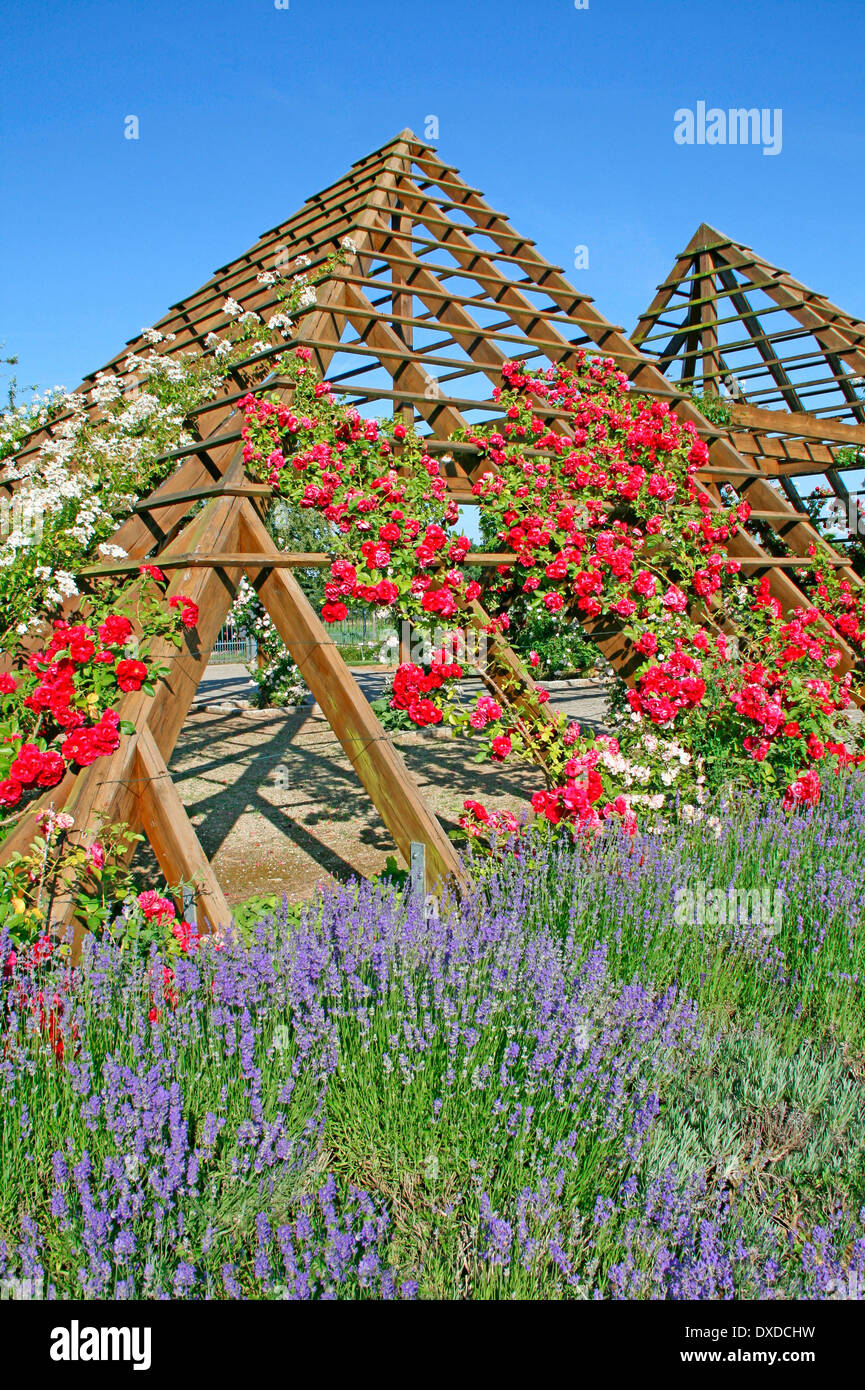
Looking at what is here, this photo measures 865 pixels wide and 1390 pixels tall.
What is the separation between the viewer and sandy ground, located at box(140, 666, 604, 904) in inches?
198

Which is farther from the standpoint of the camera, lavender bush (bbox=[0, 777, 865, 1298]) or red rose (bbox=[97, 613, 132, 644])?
red rose (bbox=[97, 613, 132, 644])

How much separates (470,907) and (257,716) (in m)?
7.90

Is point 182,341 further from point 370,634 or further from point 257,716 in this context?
point 370,634

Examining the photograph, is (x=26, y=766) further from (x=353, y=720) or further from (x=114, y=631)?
(x=353, y=720)

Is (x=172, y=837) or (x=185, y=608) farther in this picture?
(x=185, y=608)

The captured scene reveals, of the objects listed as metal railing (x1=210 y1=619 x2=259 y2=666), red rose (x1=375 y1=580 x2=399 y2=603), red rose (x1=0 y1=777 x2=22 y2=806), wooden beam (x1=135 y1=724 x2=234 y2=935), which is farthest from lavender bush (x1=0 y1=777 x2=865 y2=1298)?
metal railing (x1=210 y1=619 x2=259 y2=666)

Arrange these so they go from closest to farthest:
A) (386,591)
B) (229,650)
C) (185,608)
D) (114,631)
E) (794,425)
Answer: (114,631), (185,608), (386,591), (794,425), (229,650)

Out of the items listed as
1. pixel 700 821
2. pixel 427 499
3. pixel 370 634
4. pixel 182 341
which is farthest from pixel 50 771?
pixel 370 634

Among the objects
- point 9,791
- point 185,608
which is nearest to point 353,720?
point 185,608

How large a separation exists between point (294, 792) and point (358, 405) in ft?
11.2

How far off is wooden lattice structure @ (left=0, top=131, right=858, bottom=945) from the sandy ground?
3.75 ft

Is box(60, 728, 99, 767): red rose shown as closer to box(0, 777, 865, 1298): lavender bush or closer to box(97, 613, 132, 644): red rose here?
box(97, 613, 132, 644): red rose

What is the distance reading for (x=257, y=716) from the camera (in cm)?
1069

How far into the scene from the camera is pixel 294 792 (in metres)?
6.93
